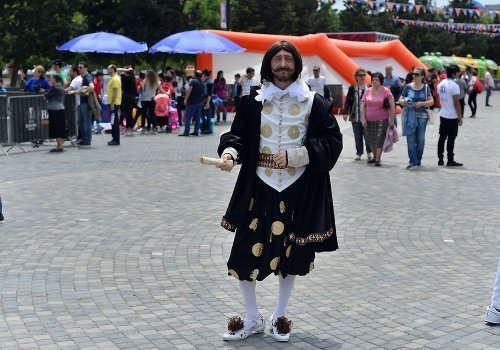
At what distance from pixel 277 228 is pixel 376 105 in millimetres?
9246

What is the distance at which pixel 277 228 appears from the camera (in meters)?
5.12

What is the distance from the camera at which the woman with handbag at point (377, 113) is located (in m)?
14.0

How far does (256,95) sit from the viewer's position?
5234 mm

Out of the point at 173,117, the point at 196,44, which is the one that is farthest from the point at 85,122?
Answer: the point at 196,44

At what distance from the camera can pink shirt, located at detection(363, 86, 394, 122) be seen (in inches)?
552

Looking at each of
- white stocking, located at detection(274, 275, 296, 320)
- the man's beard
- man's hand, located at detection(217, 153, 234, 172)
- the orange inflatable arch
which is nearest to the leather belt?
man's hand, located at detection(217, 153, 234, 172)

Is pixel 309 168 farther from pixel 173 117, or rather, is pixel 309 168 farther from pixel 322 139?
pixel 173 117

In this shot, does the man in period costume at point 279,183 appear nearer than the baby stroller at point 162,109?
Yes

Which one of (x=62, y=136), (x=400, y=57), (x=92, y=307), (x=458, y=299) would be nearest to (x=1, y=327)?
(x=92, y=307)

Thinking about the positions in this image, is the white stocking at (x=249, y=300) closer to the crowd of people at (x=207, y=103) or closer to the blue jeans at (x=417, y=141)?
the crowd of people at (x=207, y=103)

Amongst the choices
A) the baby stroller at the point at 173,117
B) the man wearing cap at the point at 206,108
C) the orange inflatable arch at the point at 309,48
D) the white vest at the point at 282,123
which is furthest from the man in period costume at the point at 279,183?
the orange inflatable arch at the point at 309,48

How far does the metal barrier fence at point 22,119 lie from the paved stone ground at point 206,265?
3.31m

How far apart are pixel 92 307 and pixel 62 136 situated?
1085cm

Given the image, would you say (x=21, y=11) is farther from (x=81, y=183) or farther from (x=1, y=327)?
(x=1, y=327)
